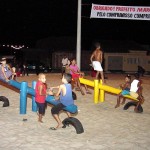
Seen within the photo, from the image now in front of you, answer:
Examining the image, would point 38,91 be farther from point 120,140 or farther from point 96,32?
point 96,32

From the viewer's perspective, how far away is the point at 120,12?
63.1ft

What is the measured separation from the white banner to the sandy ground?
769 cm

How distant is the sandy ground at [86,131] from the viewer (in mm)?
7728

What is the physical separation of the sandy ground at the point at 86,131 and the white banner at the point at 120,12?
7.69 meters

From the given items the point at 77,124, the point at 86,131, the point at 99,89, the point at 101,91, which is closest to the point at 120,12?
the point at 99,89

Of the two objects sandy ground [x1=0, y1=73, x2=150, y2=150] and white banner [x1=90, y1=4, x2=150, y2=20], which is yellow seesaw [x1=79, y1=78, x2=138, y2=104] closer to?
sandy ground [x1=0, y1=73, x2=150, y2=150]

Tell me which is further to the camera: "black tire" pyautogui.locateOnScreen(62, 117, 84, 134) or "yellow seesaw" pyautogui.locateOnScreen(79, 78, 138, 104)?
"yellow seesaw" pyautogui.locateOnScreen(79, 78, 138, 104)

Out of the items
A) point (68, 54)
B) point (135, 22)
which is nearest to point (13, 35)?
point (135, 22)

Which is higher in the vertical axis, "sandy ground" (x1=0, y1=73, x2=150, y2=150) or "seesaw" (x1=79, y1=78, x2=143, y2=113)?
"seesaw" (x1=79, y1=78, x2=143, y2=113)

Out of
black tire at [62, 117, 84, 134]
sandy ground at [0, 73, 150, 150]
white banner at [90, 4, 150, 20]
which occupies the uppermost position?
white banner at [90, 4, 150, 20]

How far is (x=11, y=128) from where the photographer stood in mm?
9211

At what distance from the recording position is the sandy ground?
25.4 feet

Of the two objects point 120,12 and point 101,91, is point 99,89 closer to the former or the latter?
point 101,91

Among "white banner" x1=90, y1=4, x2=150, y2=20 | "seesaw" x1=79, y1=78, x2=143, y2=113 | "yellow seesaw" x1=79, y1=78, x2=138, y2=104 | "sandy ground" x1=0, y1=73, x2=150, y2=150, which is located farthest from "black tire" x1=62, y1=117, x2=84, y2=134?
"white banner" x1=90, y1=4, x2=150, y2=20
